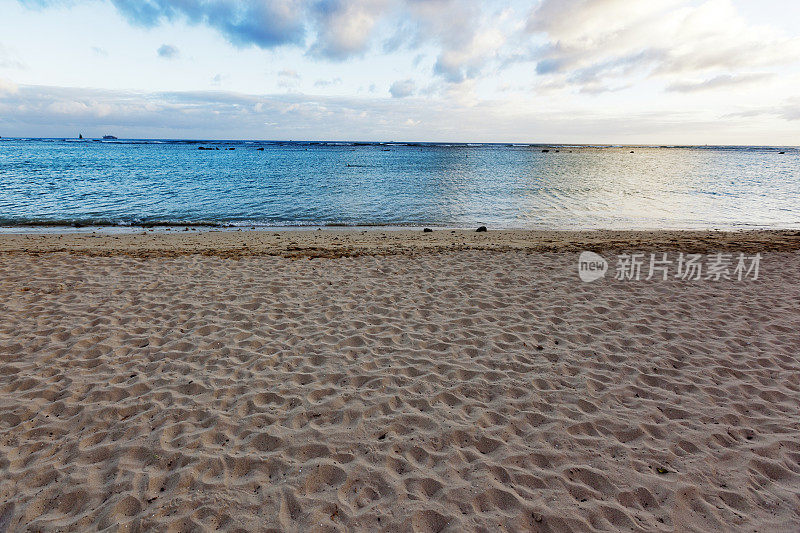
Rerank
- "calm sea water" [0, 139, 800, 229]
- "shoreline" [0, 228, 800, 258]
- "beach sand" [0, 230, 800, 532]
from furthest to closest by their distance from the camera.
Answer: "calm sea water" [0, 139, 800, 229] < "shoreline" [0, 228, 800, 258] < "beach sand" [0, 230, 800, 532]

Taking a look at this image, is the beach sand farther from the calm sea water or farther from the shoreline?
the calm sea water

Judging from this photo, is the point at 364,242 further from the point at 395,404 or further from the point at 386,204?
the point at 386,204

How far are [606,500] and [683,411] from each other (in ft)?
6.08

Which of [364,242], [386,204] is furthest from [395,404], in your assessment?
[386,204]

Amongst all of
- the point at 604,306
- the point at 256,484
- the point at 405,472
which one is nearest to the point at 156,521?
the point at 256,484

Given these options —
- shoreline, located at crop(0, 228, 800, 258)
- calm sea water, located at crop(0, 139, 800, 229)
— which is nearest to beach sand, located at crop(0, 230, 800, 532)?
shoreline, located at crop(0, 228, 800, 258)

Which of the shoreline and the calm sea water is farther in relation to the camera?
the calm sea water

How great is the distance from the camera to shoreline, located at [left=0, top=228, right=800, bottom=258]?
11359 millimetres

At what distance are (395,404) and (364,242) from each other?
379 inches

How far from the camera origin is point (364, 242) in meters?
13.7

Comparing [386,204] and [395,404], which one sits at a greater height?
[386,204]

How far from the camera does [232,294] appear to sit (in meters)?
7.66

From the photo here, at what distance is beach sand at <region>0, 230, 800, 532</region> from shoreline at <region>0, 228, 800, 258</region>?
2.93 m

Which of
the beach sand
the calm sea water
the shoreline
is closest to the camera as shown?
the beach sand
